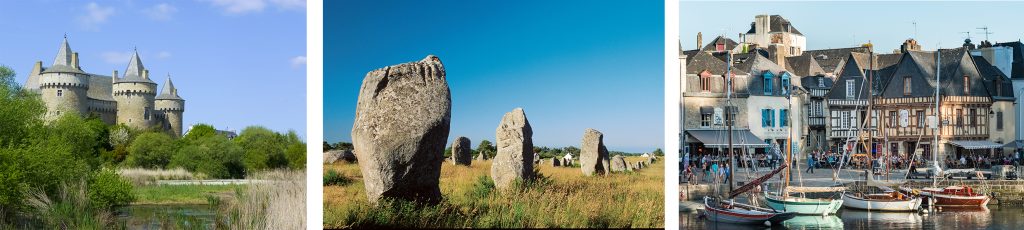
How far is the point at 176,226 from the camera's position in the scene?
11984 millimetres

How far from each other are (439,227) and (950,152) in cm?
1327

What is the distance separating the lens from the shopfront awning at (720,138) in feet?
55.7

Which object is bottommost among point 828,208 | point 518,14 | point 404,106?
point 828,208

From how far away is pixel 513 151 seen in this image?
1071 cm

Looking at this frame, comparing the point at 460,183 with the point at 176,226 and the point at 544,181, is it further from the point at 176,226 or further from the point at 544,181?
the point at 176,226

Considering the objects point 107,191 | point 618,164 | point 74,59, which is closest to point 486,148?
point 618,164

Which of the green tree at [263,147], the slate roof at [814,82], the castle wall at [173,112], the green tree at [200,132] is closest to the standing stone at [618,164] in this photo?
the slate roof at [814,82]

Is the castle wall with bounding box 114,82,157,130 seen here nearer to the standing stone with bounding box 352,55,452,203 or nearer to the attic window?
the attic window

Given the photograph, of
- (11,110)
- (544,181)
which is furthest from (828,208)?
(11,110)

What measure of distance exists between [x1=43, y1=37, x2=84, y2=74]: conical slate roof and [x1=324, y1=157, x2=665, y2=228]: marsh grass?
25631 mm

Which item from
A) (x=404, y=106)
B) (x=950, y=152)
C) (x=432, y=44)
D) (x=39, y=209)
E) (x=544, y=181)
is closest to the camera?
(x=404, y=106)

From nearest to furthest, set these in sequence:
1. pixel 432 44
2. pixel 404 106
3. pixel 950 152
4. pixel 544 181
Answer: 1. pixel 404 106
2. pixel 432 44
3. pixel 544 181
4. pixel 950 152

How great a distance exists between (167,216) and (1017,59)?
50.3ft

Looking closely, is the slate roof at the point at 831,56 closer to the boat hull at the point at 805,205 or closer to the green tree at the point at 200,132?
the boat hull at the point at 805,205
